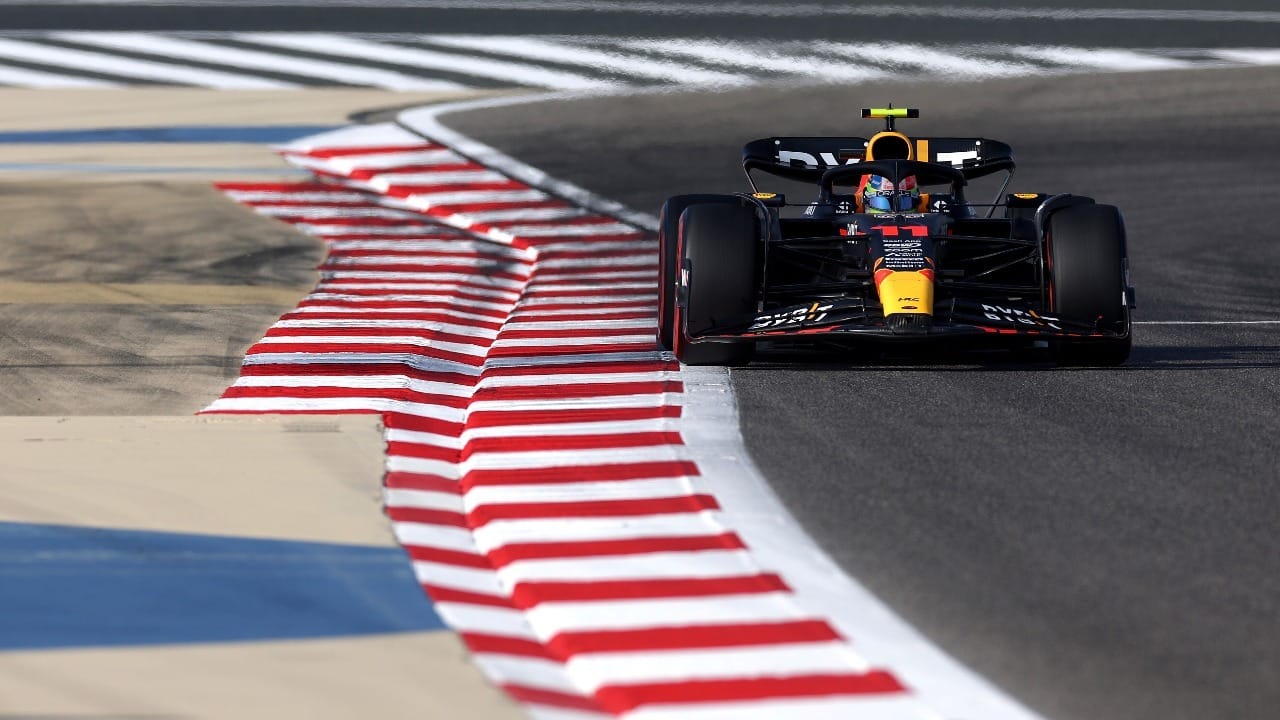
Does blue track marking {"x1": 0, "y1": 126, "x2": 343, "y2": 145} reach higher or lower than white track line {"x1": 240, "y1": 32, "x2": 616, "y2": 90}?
lower

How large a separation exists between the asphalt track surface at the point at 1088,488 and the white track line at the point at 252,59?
30.8 feet

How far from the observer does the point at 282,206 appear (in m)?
15.4

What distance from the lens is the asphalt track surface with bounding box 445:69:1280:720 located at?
5.39 metres

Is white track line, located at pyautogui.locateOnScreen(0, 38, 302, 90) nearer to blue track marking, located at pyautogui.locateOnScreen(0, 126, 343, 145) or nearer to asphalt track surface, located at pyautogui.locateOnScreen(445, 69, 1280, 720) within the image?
blue track marking, located at pyautogui.locateOnScreen(0, 126, 343, 145)

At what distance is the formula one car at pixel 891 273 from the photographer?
9.05 meters

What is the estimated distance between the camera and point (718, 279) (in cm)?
938

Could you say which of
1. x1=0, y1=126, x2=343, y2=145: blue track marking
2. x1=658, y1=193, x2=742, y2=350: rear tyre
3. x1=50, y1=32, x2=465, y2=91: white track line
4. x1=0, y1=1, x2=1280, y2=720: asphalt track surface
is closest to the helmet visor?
x1=658, y1=193, x2=742, y2=350: rear tyre

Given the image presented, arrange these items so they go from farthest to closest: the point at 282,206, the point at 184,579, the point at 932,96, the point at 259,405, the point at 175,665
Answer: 1. the point at 932,96
2. the point at 282,206
3. the point at 259,405
4. the point at 184,579
5. the point at 175,665

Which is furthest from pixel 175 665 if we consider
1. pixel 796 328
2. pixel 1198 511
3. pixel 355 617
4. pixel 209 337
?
pixel 209 337

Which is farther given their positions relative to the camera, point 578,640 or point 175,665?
point 578,640

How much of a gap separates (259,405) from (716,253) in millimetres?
2312

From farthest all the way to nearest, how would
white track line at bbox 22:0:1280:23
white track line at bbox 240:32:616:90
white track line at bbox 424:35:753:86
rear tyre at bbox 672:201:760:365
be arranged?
white track line at bbox 22:0:1280:23
white track line at bbox 240:32:616:90
white track line at bbox 424:35:753:86
rear tyre at bbox 672:201:760:365

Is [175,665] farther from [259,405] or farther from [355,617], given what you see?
[259,405]

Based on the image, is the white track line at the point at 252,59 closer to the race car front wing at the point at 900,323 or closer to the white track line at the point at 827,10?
the white track line at the point at 827,10
